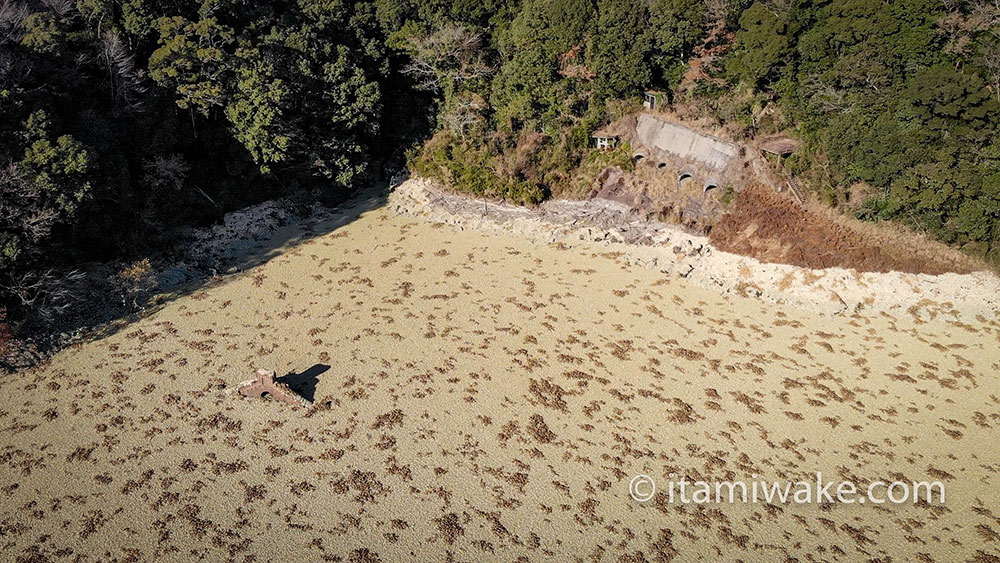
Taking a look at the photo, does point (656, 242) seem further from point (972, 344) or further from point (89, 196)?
point (89, 196)

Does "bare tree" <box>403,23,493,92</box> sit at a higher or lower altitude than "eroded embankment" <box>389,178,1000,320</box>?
higher

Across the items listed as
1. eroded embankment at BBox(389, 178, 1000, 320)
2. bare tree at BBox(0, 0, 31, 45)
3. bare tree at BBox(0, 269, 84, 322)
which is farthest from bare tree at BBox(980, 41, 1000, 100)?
bare tree at BBox(0, 0, 31, 45)

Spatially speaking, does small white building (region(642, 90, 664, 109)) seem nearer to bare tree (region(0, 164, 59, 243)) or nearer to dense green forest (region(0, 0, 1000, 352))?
dense green forest (region(0, 0, 1000, 352))

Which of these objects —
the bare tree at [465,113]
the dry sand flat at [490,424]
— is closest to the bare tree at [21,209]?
the dry sand flat at [490,424]

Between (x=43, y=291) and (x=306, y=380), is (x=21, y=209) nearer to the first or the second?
(x=43, y=291)

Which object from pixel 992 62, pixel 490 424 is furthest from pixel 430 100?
pixel 992 62

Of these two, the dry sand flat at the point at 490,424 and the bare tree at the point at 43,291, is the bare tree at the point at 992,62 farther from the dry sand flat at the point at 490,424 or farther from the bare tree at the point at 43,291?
the bare tree at the point at 43,291

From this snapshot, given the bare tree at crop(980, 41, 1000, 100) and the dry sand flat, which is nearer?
the dry sand flat
